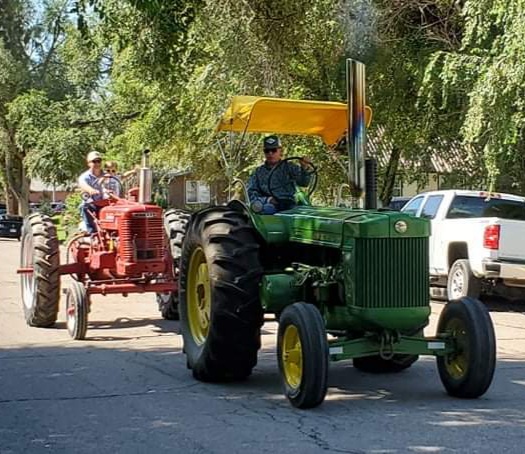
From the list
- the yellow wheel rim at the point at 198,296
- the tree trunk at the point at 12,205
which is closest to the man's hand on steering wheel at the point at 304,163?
the yellow wheel rim at the point at 198,296

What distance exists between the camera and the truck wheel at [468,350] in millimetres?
7527

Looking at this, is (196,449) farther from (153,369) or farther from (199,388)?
(153,369)

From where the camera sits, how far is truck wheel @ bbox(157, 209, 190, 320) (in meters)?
12.7

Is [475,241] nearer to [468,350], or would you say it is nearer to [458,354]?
[458,354]

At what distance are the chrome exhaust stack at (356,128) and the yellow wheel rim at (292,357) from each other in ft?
6.25

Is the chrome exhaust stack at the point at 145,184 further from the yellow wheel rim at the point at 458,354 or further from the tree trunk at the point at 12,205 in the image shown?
the tree trunk at the point at 12,205

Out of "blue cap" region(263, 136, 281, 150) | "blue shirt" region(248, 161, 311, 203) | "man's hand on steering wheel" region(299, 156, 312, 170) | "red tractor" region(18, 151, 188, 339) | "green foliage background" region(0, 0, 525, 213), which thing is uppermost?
"green foliage background" region(0, 0, 525, 213)

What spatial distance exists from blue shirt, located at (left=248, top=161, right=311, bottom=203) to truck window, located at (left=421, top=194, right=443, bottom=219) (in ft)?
24.2

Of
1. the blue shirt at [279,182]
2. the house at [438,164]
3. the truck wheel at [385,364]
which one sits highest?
the house at [438,164]

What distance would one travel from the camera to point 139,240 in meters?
12.1

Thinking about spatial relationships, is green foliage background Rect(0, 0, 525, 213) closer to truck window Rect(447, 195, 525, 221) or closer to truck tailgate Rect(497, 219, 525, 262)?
truck window Rect(447, 195, 525, 221)

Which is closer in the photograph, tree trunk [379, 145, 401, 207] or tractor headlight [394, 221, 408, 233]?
tractor headlight [394, 221, 408, 233]

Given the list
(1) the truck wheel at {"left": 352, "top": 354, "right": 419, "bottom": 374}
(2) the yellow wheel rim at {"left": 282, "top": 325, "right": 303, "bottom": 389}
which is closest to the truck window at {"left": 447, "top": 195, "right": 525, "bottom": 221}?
(1) the truck wheel at {"left": 352, "top": 354, "right": 419, "bottom": 374}

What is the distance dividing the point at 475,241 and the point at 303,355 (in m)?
7.99
